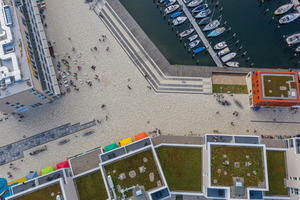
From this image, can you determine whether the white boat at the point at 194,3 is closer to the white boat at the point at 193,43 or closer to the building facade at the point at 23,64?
the white boat at the point at 193,43

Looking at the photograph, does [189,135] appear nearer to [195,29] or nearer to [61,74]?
[195,29]

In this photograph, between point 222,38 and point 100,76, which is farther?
point 222,38

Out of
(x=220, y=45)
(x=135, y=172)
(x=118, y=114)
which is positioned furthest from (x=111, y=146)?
(x=220, y=45)

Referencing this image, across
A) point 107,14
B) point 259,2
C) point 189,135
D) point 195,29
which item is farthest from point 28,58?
point 259,2

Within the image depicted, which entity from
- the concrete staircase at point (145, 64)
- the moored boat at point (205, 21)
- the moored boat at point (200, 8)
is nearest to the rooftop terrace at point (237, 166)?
the concrete staircase at point (145, 64)

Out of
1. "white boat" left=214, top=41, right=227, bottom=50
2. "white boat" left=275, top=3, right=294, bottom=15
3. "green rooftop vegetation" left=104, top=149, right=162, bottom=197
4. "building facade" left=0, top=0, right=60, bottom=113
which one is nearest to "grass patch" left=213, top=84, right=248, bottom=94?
"white boat" left=214, top=41, right=227, bottom=50

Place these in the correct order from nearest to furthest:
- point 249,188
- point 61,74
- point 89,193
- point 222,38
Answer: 1. point 249,188
2. point 89,193
3. point 61,74
4. point 222,38

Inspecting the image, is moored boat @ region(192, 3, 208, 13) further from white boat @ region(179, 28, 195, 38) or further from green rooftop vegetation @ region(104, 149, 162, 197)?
green rooftop vegetation @ region(104, 149, 162, 197)

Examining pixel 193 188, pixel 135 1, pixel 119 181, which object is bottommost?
pixel 193 188
